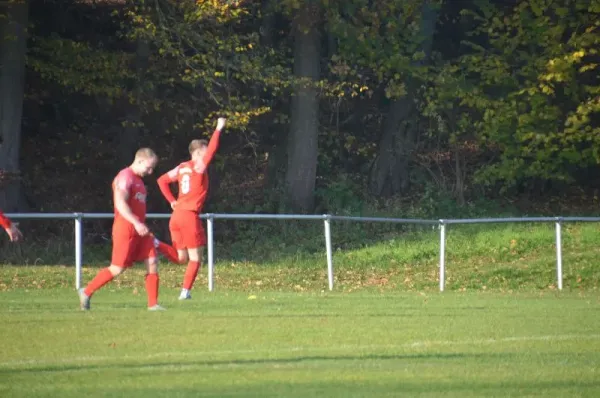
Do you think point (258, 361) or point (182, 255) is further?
point (182, 255)

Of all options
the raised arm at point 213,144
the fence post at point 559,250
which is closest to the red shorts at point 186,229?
the raised arm at point 213,144

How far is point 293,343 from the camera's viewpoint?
1245cm

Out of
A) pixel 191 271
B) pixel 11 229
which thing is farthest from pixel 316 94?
pixel 11 229

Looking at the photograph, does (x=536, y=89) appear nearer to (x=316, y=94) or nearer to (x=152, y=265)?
(x=316, y=94)

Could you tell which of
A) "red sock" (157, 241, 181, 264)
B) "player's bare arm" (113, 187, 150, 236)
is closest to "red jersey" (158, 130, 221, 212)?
"red sock" (157, 241, 181, 264)

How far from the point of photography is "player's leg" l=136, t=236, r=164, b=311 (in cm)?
1498

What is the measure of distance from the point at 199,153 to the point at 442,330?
4.15 meters

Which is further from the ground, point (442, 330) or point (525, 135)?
point (525, 135)

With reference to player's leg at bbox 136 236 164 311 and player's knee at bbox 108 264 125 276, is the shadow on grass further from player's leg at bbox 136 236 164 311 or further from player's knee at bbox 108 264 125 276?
player's leg at bbox 136 236 164 311

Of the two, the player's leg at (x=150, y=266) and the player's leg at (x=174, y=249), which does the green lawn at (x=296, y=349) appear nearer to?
the player's leg at (x=150, y=266)

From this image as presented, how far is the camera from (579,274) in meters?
25.6

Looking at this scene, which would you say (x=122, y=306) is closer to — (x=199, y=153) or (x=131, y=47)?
(x=199, y=153)

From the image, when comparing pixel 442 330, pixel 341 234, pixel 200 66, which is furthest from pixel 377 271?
pixel 442 330

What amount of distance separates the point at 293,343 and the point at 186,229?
4.41 m
